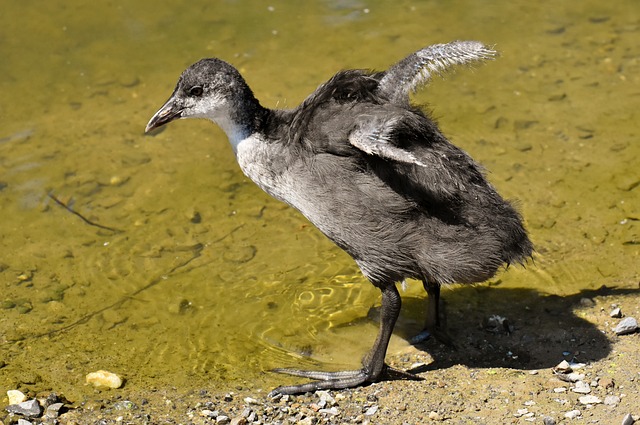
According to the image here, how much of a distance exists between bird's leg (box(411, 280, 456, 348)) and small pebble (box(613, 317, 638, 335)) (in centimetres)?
101

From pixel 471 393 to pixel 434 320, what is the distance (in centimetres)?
81

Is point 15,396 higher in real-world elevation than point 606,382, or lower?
higher

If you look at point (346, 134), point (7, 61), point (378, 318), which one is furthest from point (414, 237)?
point (7, 61)

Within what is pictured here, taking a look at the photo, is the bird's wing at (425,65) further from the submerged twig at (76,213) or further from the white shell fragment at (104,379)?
the submerged twig at (76,213)

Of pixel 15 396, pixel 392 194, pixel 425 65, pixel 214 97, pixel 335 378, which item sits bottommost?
pixel 335 378

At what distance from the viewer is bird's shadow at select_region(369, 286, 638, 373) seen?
19.0 feet

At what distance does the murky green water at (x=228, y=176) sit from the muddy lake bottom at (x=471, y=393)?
0.86ft

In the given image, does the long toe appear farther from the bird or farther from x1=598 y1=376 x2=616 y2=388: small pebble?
x1=598 y1=376 x2=616 y2=388: small pebble

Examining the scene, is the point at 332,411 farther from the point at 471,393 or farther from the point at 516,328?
the point at 516,328

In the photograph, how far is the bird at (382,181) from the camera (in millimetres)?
5336

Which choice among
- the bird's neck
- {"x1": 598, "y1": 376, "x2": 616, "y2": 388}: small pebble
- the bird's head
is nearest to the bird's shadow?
{"x1": 598, "y1": 376, "x2": 616, "y2": 388}: small pebble

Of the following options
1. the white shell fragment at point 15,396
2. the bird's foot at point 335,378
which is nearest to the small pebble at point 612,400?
the bird's foot at point 335,378

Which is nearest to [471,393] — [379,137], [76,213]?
[379,137]

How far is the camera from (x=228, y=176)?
762 cm
